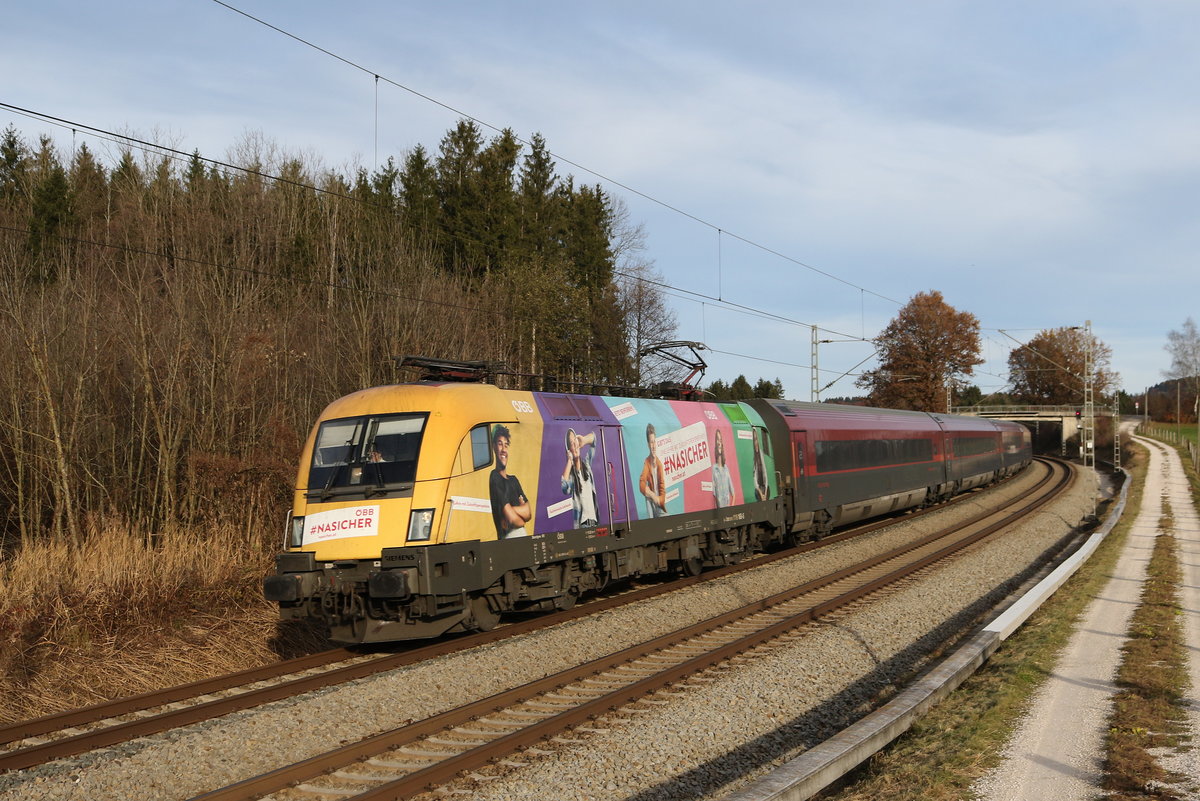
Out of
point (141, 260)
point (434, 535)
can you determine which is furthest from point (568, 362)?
point (434, 535)

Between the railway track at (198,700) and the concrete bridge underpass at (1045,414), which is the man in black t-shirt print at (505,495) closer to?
the railway track at (198,700)

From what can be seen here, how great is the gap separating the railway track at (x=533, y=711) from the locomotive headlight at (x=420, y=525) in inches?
84.1

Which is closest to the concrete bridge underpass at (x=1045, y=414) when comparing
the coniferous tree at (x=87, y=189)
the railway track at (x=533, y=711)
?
the coniferous tree at (x=87, y=189)

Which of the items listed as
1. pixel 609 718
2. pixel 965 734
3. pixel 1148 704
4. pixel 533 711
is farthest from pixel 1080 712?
pixel 533 711

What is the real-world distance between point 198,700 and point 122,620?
7.89 ft

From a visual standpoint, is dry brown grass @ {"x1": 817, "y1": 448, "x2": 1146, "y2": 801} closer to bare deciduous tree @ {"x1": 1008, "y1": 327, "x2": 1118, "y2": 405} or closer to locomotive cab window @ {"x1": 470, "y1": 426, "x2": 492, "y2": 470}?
locomotive cab window @ {"x1": 470, "y1": 426, "x2": 492, "y2": 470}

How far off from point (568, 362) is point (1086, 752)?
28.4 m

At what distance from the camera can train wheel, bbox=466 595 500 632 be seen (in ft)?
36.8

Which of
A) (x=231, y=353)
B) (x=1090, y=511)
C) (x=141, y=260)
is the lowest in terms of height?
(x=1090, y=511)

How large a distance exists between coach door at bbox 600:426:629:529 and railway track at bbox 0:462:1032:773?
175cm

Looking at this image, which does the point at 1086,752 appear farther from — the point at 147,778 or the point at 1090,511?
the point at 1090,511

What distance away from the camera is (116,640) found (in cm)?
1020

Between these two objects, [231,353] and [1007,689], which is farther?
[231,353]

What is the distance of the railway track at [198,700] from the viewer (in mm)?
7523
